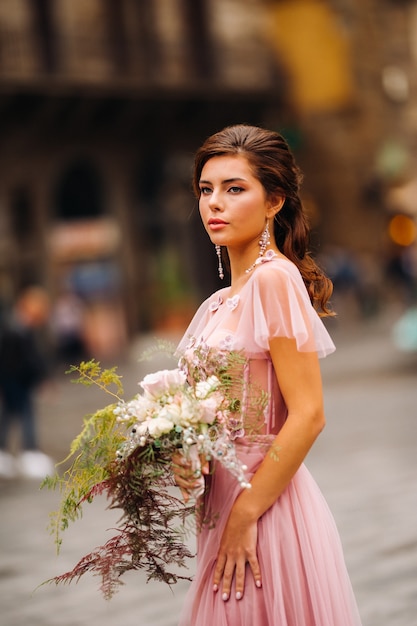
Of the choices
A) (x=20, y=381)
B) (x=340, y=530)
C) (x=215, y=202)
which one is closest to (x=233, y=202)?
(x=215, y=202)

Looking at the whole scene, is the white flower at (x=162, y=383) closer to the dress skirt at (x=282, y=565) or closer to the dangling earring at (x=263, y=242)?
the dress skirt at (x=282, y=565)

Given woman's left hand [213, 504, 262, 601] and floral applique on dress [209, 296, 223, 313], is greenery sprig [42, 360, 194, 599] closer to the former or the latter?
woman's left hand [213, 504, 262, 601]

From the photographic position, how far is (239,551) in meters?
2.90

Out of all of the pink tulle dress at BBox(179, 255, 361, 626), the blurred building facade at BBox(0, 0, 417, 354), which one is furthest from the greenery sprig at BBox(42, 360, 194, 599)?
the blurred building facade at BBox(0, 0, 417, 354)

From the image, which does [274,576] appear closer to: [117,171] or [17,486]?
[17,486]

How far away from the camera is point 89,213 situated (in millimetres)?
23578

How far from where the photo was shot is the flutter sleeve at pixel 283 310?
289 centimetres

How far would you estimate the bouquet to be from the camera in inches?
110

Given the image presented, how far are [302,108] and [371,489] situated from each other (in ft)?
69.0

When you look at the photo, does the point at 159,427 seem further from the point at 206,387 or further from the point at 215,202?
the point at 215,202

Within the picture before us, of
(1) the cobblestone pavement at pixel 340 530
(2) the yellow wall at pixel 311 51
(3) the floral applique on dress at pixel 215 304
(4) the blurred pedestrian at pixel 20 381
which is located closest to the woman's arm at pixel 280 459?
(3) the floral applique on dress at pixel 215 304

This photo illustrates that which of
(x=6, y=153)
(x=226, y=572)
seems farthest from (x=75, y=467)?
(x=6, y=153)

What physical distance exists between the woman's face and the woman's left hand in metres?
0.73

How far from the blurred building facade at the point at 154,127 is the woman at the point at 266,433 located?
18.9 m
